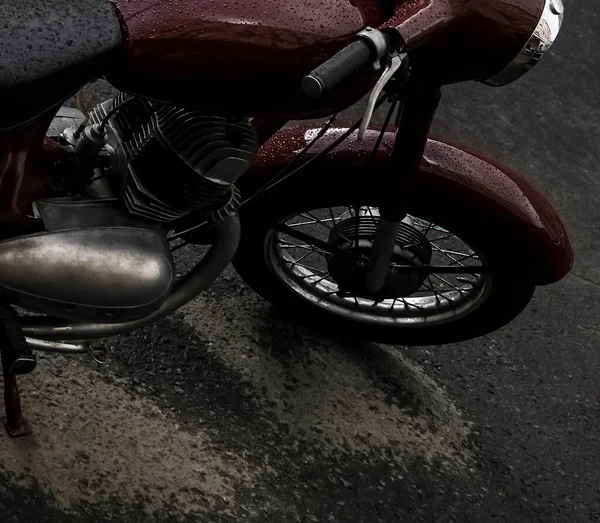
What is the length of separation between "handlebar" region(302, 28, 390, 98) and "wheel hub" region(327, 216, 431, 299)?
0.86 m

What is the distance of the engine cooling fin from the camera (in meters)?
1.50

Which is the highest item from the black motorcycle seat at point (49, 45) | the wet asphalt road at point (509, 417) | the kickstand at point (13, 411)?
the black motorcycle seat at point (49, 45)

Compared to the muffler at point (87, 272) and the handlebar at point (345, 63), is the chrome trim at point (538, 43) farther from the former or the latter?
the muffler at point (87, 272)

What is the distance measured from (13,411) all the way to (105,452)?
0.21m

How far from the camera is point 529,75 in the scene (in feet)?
12.5

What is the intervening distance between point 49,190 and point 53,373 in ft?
2.25

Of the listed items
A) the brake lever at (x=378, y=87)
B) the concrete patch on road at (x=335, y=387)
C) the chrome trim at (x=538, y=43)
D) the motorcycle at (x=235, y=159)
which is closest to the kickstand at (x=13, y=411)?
the motorcycle at (x=235, y=159)

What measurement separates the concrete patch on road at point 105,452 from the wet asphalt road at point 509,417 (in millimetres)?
38

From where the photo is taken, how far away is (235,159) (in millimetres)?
1522

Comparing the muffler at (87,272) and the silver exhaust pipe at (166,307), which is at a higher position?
the muffler at (87,272)

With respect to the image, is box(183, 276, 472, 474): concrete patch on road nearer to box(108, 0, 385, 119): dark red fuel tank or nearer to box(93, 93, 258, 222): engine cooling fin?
box(93, 93, 258, 222): engine cooling fin

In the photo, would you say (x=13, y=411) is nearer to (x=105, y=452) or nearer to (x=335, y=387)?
(x=105, y=452)

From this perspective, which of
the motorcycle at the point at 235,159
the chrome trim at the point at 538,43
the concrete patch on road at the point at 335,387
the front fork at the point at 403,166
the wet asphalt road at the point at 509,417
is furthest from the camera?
the concrete patch on road at the point at 335,387

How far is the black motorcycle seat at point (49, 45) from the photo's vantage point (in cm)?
125
